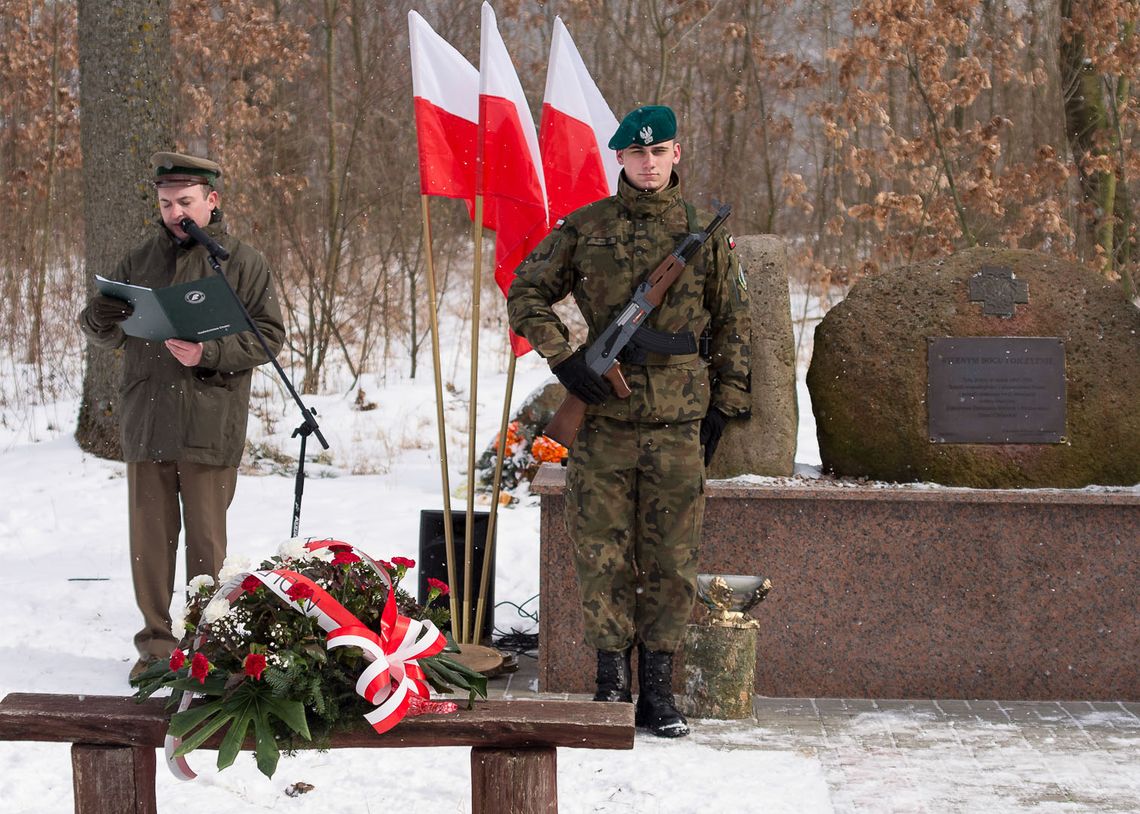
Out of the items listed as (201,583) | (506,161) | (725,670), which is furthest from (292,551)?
(506,161)

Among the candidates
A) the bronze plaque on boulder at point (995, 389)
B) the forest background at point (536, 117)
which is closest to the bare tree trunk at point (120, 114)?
the forest background at point (536, 117)

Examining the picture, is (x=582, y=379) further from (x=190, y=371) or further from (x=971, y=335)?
(x=971, y=335)

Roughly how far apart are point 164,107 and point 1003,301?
5367 millimetres

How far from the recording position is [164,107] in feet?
26.5

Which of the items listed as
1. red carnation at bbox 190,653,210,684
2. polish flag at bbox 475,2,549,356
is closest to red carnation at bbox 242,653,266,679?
red carnation at bbox 190,653,210,684

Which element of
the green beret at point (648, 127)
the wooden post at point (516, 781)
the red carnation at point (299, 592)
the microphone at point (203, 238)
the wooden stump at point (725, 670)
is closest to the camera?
the red carnation at point (299, 592)

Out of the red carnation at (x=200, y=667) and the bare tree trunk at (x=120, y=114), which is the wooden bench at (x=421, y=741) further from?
the bare tree trunk at (x=120, y=114)

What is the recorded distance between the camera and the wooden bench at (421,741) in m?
2.65

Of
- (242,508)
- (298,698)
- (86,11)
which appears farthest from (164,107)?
(298,698)

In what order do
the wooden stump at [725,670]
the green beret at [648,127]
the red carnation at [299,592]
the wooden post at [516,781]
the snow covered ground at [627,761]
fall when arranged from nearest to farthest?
the red carnation at [299,592]
the wooden post at [516,781]
the snow covered ground at [627,761]
the green beret at [648,127]
the wooden stump at [725,670]

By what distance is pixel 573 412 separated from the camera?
4.43 m

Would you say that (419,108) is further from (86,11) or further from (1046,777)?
(86,11)

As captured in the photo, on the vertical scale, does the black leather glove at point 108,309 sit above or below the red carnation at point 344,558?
above

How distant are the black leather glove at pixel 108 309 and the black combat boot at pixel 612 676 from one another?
208cm
